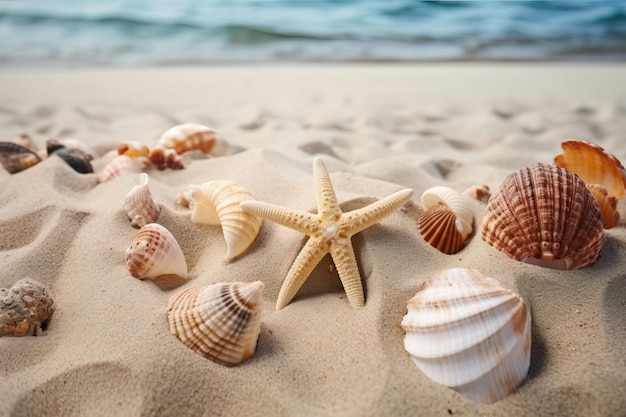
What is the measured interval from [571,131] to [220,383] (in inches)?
162

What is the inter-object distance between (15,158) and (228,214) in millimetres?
1651

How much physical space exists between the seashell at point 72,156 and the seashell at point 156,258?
124 centimetres

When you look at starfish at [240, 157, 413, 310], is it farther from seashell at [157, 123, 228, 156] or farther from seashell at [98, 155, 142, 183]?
seashell at [157, 123, 228, 156]

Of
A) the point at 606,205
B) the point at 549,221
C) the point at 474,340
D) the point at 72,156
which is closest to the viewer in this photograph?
the point at 474,340

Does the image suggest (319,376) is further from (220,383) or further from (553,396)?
(553,396)

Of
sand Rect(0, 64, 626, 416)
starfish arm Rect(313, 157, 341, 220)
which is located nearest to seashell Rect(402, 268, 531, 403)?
sand Rect(0, 64, 626, 416)

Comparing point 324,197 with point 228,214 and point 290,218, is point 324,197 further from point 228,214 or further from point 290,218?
point 228,214

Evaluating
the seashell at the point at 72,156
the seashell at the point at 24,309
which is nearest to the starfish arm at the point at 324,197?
the seashell at the point at 24,309

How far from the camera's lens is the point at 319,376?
5.01ft

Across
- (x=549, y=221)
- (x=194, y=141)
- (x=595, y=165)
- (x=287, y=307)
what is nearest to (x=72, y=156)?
(x=194, y=141)

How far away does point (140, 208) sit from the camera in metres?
2.21

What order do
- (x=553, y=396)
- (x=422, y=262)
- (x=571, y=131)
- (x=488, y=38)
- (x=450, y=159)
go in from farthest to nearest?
(x=488, y=38) < (x=571, y=131) < (x=450, y=159) < (x=422, y=262) < (x=553, y=396)

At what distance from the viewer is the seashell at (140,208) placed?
2197mm

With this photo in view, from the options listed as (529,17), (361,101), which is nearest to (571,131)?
(361,101)
